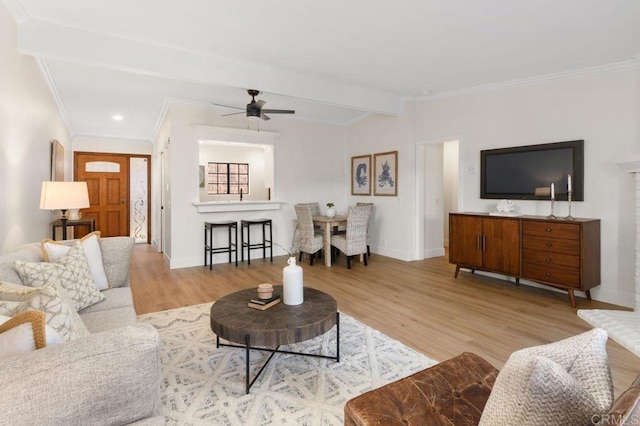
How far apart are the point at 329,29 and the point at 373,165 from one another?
3611 millimetres

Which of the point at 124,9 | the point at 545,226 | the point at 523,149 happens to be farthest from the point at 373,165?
the point at 124,9

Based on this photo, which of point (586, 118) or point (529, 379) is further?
point (586, 118)

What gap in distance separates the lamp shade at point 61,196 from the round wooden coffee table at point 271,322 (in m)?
1.94

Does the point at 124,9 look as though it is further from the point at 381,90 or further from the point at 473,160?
the point at 473,160

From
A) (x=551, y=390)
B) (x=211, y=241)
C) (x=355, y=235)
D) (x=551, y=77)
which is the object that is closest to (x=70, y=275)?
(x=551, y=390)

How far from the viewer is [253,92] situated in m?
4.35

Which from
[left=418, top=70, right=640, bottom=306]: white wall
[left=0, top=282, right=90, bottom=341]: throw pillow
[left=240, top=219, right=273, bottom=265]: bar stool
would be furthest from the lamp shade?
[left=418, top=70, right=640, bottom=306]: white wall

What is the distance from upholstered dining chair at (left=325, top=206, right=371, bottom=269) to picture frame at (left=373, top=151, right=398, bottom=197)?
3.04 ft

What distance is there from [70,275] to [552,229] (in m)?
4.47

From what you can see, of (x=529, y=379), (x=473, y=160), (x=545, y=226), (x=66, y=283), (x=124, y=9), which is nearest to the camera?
(x=529, y=379)

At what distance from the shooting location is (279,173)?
6.49 m

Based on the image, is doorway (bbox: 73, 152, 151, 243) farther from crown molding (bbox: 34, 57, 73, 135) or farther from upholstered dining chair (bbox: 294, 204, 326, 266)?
upholstered dining chair (bbox: 294, 204, 326, 266)

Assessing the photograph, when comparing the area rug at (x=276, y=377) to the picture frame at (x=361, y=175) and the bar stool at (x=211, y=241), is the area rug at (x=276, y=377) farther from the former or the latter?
the picture frame at (x=361, y=175)

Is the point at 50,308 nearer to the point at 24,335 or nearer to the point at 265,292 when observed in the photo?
the point at 24,335
